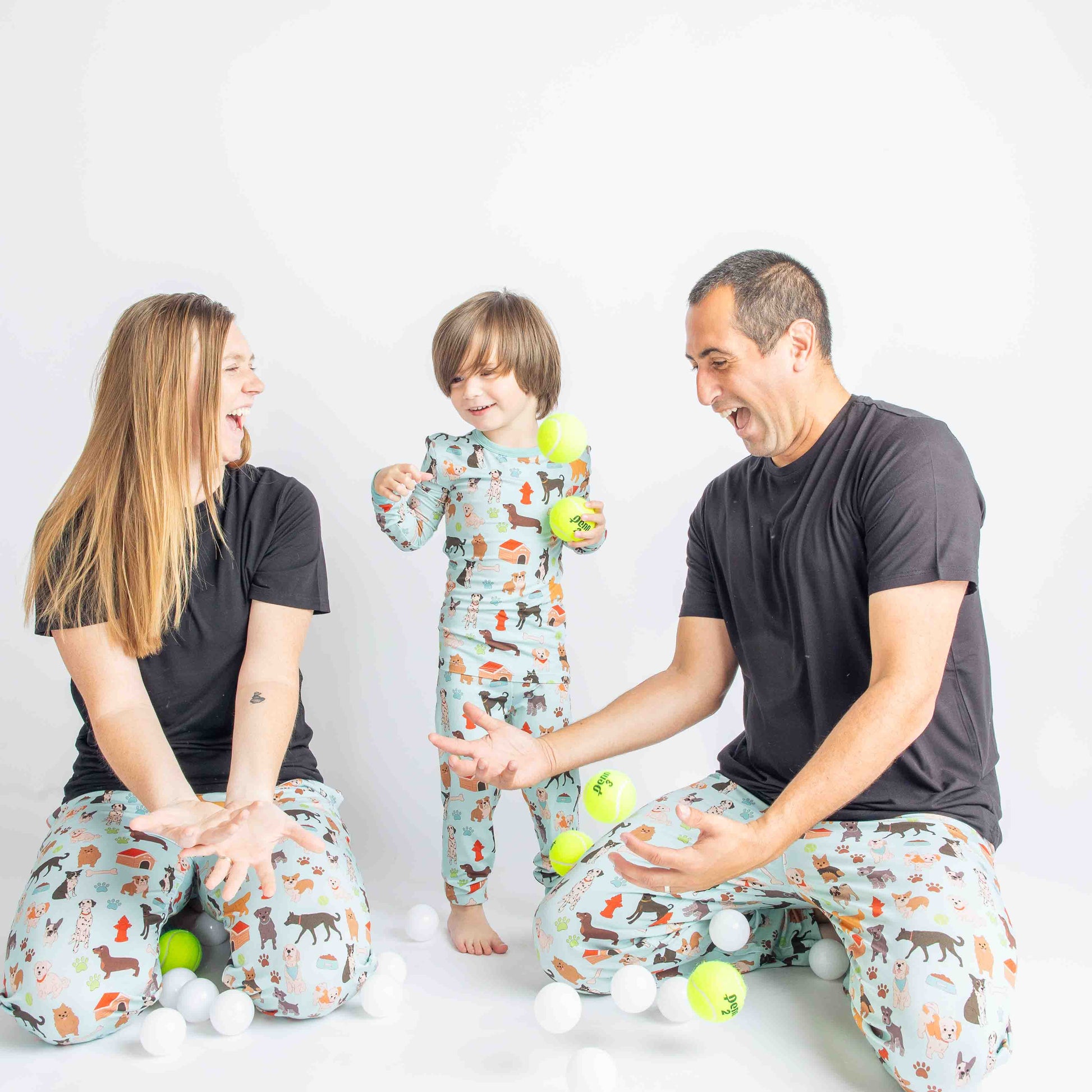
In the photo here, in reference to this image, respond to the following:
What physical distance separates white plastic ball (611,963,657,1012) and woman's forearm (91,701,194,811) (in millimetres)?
821

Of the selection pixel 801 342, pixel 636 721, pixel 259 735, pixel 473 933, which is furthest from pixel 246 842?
pixel 801 342

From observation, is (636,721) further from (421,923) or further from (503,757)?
(421,923)

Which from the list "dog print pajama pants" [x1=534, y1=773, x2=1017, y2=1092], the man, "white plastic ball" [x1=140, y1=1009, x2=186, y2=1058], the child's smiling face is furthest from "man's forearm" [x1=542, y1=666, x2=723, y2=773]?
"white plastic ball" [x1=140, y1=1009, x2=186, y2=1058]

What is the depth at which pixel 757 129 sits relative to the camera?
3129mm

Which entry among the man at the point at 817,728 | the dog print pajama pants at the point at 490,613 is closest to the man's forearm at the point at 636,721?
the man at the point at 817,728

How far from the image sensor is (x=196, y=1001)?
2021mm

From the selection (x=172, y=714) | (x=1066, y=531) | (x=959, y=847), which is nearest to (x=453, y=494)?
(x=172, y=714)

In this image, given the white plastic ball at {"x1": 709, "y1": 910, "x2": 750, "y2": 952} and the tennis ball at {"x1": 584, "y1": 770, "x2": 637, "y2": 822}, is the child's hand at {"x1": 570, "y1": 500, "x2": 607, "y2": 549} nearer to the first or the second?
the tennis ball at {"x1": 584, "y1": 770, "x2": 637, "y2": 822}

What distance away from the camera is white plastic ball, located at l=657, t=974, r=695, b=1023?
198cm

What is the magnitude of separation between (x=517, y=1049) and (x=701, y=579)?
0.98 m

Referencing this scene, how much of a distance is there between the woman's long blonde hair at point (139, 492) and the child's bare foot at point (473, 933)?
0.86 m

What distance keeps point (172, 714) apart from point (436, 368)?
97 cm

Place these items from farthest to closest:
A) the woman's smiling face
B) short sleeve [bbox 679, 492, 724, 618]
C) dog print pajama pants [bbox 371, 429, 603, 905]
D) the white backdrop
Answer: the white backdrop → dog print pajama pants [bbox 371, 429, 603, 905] → short sleeve [bbox 679, 492, 724, 618] → the woman's smiling face

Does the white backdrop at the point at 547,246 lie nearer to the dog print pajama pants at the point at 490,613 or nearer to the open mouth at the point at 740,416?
the dog print pajama pants at the point at 490,613
